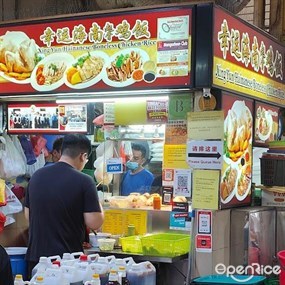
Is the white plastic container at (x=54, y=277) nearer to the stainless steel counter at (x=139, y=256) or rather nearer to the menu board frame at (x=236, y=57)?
the stainless steel counter at (x=139, y=256)

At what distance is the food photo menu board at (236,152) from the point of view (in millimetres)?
5023

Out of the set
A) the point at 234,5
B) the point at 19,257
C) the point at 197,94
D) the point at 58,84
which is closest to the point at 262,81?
the point at 234,5

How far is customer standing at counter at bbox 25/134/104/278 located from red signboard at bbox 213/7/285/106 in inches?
54.8

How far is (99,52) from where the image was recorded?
527 centimetres

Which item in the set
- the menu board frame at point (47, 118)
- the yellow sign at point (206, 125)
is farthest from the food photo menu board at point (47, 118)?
the yellow sign at point (206, 125)

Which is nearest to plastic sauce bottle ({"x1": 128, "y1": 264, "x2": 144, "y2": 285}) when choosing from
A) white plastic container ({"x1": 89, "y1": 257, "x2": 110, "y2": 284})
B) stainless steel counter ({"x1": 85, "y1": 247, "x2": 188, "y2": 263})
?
white plastic container ({"x1": 89, "y1": 257, "x2": 110, "y2": 284})

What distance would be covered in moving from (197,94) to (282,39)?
10.8 feet

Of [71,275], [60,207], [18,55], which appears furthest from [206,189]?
[18,55]

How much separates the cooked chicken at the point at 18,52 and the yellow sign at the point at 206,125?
1.69 meters

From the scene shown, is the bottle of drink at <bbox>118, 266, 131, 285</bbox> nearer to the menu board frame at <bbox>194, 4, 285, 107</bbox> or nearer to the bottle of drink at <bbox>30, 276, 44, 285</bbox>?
the bottle of drink at <bbox>30, 276, 44, 285</bbox>

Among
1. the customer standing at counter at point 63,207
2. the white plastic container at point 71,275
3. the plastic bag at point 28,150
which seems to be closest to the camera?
the white plastic container at point 71,275

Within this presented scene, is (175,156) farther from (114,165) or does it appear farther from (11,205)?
(11,205)

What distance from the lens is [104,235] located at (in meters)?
5.66

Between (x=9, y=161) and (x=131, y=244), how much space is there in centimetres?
173
